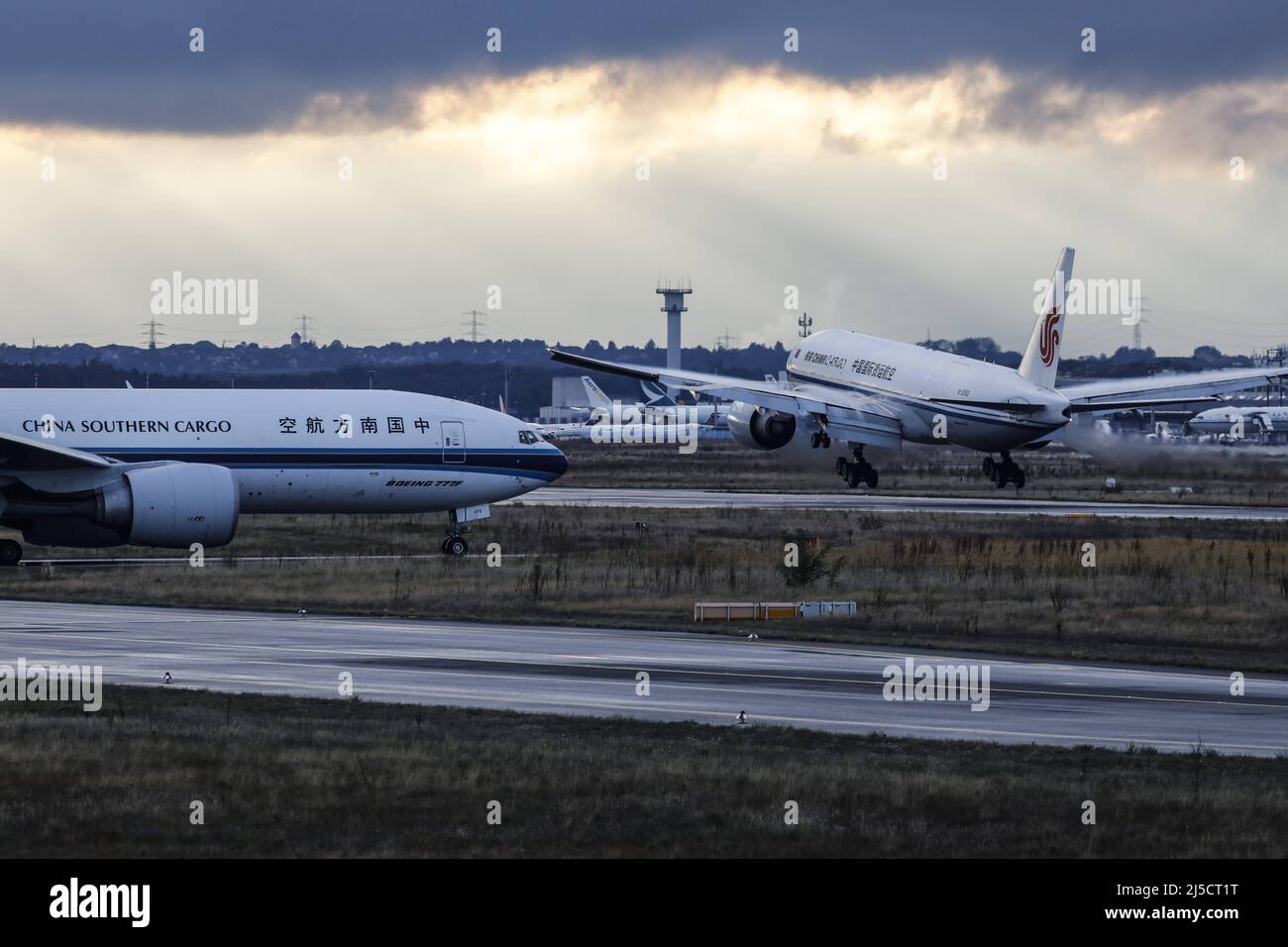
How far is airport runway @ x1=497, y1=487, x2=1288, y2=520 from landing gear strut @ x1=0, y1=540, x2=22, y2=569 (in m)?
30.4

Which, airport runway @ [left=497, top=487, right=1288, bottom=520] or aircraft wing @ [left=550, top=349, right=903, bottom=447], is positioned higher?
aircraft wing @ [left=550, top=349, right=903, bottom=447]

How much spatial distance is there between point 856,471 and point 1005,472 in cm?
644

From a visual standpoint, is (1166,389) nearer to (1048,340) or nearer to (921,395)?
(1048,340)

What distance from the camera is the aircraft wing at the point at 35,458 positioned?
4619 centimetres

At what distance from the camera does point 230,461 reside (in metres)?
50.6

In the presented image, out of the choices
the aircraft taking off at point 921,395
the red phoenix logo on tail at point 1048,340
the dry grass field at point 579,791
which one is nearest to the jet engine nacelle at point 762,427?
the aircraft taking off at point 921,395

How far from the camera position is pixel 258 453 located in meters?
51.0

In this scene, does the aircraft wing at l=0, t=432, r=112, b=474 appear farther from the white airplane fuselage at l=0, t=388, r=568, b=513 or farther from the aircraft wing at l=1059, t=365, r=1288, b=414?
the aircraft wing at l=1059, t=365, r=1288, b=414

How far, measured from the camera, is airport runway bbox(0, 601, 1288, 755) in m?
23.8

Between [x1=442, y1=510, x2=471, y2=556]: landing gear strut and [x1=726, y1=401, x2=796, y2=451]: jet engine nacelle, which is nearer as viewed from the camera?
[x1=442, y1=510, x2=471, y2=556]: landing gear strut

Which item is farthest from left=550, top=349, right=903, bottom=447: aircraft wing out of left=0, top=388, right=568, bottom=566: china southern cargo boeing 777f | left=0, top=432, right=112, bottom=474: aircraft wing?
left=0, top=432, right=112, bottom=474: aircraft wing

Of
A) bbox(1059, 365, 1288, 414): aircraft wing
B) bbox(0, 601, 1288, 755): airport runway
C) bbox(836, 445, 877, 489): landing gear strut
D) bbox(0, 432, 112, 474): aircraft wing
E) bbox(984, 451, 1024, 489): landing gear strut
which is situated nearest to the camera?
bbox(0, 601, 1288, 755): airport runway
